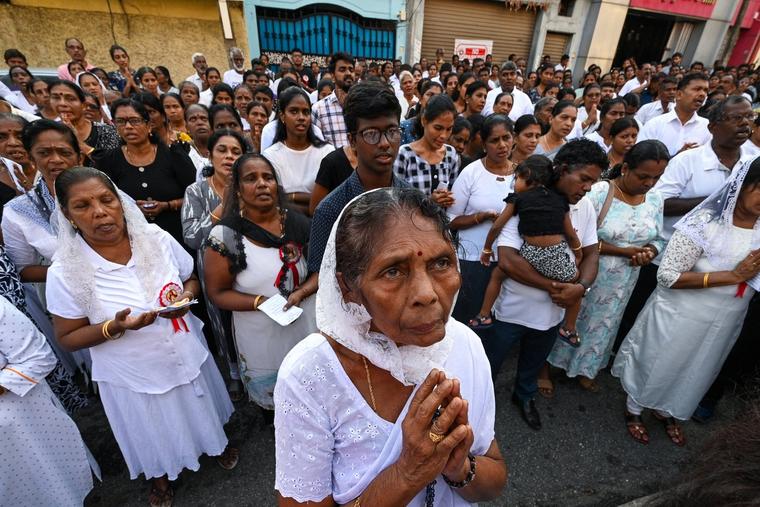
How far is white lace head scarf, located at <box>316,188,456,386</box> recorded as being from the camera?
1.16m

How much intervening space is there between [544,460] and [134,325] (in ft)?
9.87

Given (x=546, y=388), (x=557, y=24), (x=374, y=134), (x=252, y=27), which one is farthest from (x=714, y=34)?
(x=374, y=134)

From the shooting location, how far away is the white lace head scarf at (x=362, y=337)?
1163 millimetres

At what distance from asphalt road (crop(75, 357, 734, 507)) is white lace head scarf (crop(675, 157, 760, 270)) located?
1.56 meters

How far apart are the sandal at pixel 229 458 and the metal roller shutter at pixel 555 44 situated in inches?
767

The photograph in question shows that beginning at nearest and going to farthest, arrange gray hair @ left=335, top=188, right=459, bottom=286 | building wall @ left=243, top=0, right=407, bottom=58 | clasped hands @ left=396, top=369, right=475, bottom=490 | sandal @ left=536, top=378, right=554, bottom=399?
clasped hands @ left=396, top=369, right=475, bottom=490
gray hair @ left=335, top=188, right=459, bottom=286
sandal @ left=536, top=378, right=554, bottom=399
building wall @ left=243, top=0, right=407, bottom=58

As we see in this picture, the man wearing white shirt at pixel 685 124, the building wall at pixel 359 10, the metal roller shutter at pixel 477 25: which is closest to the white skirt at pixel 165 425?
the man wearing white shirt at pixel 685 124

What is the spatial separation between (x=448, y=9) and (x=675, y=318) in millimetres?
15934

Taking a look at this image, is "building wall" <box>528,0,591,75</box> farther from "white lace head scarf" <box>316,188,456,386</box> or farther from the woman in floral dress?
"white lace head scarf" <box>316,188,456,386</box>

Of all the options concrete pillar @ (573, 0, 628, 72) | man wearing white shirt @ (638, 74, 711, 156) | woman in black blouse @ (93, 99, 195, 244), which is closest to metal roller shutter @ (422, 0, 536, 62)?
concrete pillar @ (573, 0, 628, 72)

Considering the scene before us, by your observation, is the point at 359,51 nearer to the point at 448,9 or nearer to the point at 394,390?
the point at 448,9

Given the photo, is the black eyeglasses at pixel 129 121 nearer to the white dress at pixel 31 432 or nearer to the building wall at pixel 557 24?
the white dress at pixel 31 432

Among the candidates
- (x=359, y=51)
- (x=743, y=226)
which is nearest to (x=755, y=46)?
(x=359, y=51)

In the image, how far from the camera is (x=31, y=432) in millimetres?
2070
